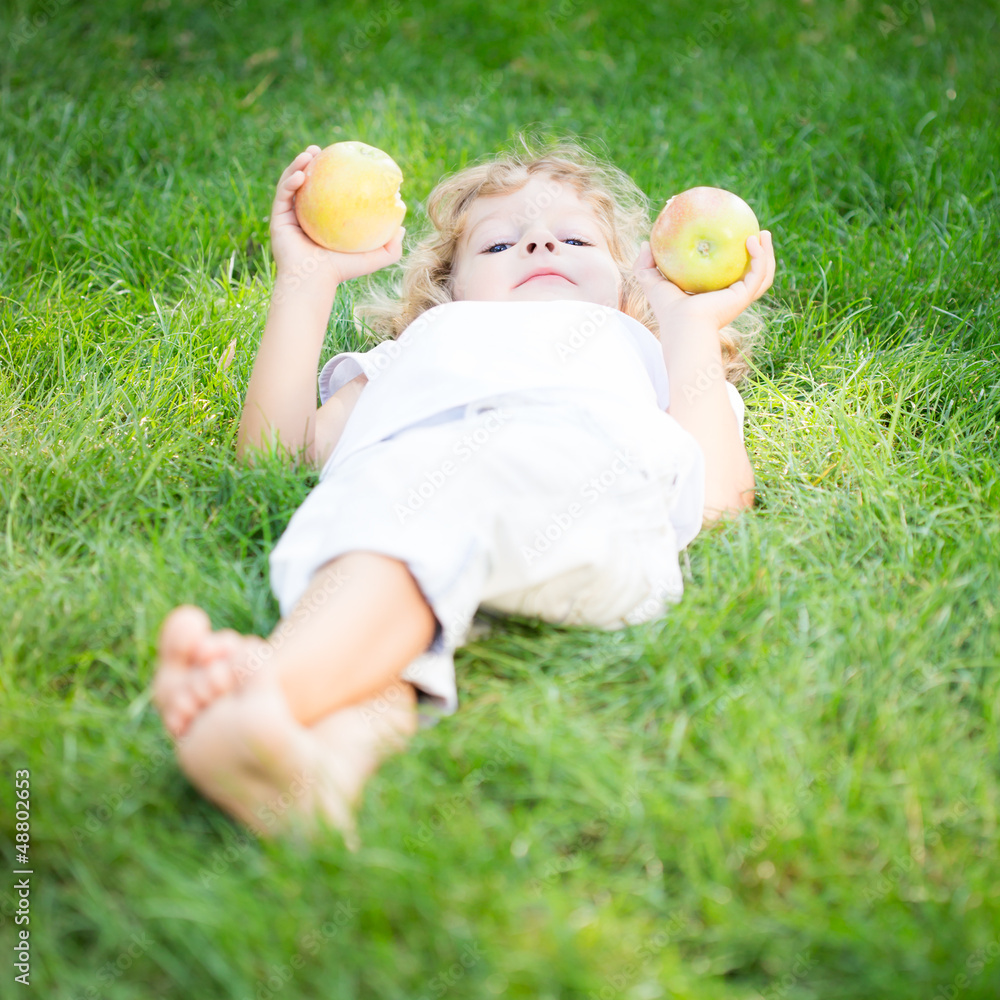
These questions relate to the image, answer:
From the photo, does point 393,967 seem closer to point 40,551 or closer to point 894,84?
point 40,551

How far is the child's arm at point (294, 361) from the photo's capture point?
2.17 meters

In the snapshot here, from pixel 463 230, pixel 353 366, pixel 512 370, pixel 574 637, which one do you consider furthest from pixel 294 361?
pixel 574 637

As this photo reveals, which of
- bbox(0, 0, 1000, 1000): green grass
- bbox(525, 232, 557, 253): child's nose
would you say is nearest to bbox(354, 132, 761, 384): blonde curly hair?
bbox(0, 0, 1000, 1000): green grass

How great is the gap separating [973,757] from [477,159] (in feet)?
8.51

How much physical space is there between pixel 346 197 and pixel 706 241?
2.67 ft

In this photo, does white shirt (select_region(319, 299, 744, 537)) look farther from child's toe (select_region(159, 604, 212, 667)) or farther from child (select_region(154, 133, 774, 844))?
child's toe (select_region(159, 604, 212, 667))

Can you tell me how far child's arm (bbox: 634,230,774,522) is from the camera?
2.11 meters

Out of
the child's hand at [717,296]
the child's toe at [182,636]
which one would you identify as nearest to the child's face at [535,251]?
the child's hand at [717,296]

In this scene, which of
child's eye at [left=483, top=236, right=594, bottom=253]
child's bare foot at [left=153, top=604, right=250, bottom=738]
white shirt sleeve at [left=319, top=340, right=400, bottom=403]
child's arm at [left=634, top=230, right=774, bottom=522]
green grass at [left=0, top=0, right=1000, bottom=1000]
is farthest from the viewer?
child's eye at [left=483, top=236, right=594, bottom=253]

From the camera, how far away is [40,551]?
194 cm

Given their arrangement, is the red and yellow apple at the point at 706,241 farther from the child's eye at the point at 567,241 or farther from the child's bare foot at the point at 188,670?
the child's bare foot at the point at 188,670

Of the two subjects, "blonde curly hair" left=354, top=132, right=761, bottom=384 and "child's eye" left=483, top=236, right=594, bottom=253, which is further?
"blonde curly hair" left=354, top=132, right=761, bottom=384

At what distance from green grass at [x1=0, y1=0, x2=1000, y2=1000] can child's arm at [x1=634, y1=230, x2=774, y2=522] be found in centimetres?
11

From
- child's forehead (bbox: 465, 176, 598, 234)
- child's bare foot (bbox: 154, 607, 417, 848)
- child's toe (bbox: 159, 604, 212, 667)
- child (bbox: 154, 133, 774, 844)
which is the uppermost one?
child's forehead (bbox: 465, 176, 598, 234)
